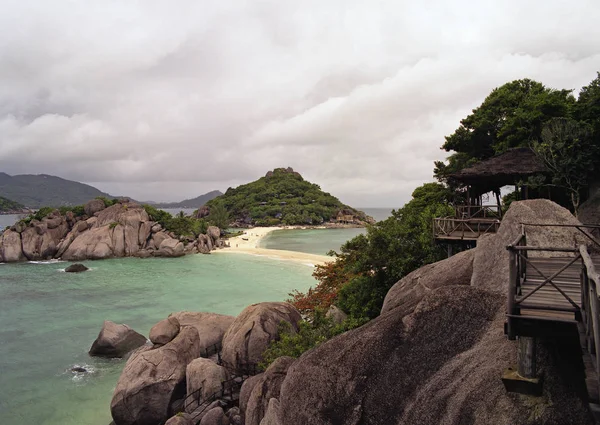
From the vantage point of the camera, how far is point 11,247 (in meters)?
54.6

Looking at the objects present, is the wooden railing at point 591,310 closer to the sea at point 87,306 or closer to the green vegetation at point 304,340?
the green vegetation at point 304,340

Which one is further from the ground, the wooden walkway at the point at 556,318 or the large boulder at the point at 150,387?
the wooden walkway at the point at 556,318

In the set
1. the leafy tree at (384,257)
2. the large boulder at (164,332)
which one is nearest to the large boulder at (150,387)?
the large boulder at (164,332)

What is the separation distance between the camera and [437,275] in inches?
446

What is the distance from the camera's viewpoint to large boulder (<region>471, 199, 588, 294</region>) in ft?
30.9

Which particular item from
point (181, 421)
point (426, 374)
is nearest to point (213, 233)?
point (181, 421)

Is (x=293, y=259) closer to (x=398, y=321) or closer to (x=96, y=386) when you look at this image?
(x=96, y=386)

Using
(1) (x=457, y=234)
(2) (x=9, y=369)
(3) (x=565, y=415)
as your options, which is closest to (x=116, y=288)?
(2) (x=9, y=369)

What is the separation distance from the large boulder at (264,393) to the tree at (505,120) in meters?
21.1

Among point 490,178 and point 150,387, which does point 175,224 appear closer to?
point 150,387

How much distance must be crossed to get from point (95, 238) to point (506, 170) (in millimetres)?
57493

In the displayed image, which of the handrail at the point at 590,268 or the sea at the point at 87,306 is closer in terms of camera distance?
the handrail at the point at 590,268

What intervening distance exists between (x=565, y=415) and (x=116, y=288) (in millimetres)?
40828

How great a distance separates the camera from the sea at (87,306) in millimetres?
16822
